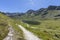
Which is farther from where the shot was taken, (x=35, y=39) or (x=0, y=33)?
(x=35, y=39)

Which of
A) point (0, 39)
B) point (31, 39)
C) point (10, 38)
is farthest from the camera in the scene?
point (31, 39)

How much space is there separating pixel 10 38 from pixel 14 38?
652mm

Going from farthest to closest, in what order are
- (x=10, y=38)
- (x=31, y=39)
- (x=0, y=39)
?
(x=31, y=39) → (x=10, y=38) → (x=0, y=39)

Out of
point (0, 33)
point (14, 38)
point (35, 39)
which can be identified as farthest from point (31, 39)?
point (0, 33)

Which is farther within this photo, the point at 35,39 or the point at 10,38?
the point at 35,39

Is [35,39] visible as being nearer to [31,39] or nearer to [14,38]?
[31,39]

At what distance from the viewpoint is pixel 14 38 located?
20.2m

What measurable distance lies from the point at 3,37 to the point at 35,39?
6565 mm

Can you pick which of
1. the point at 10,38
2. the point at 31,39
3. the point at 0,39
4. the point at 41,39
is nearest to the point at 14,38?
the point at 10,38

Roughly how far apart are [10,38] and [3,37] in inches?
34.9

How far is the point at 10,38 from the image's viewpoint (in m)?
19.7

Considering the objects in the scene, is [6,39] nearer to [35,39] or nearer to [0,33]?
[0,33]

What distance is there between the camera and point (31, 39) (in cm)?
2441

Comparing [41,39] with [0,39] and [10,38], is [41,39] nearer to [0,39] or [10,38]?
[10,38]
